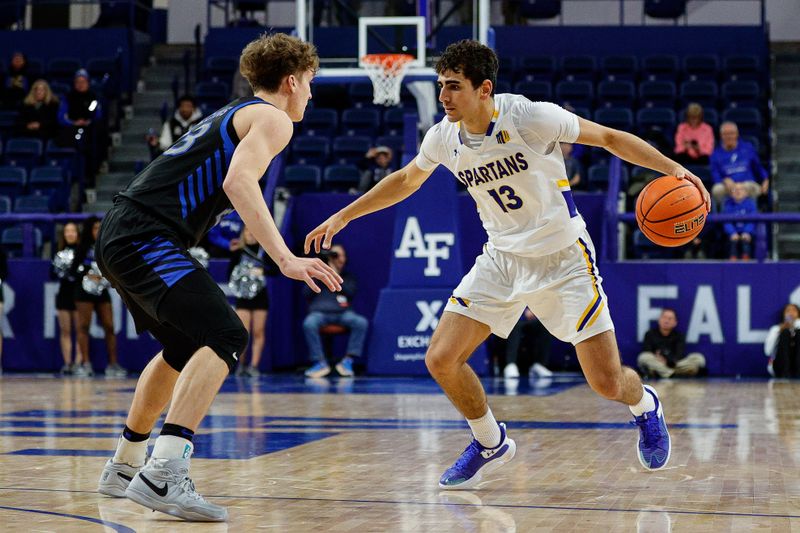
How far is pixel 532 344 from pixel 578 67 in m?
6.57

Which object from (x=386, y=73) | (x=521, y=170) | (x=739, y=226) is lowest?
(x=739, y=226)

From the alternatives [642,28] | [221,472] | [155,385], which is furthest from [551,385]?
[642,28]

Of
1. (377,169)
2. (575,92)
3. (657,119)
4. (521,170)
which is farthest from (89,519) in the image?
(575,92)

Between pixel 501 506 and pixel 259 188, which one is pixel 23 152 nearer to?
pixel 259 188

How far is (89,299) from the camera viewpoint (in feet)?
46.8

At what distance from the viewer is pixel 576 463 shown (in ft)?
20.7

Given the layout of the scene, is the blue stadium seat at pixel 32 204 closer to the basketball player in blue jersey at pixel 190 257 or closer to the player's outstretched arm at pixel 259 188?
the basketball player in blue jersey at pixel 190 257

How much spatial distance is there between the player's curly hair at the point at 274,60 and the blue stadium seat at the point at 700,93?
1357 cm

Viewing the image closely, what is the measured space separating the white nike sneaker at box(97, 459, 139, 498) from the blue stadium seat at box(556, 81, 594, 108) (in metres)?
13.4

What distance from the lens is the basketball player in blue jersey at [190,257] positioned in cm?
457

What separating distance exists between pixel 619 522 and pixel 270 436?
3.43 metres

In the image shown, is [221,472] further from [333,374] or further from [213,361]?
[333,374]

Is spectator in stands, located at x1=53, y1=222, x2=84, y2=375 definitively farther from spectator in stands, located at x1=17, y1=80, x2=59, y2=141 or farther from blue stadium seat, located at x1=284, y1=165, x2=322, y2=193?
spectator in stands, located at x1=17, y1=80, x2=59, y2=141

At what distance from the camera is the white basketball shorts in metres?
5.66
